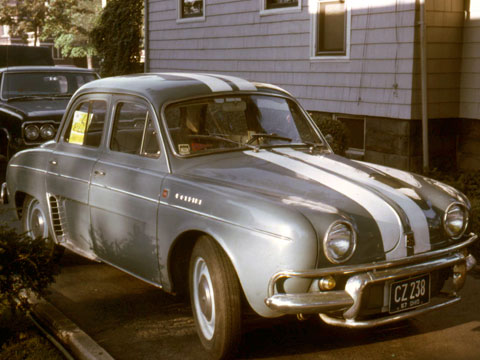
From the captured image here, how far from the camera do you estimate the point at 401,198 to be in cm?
424

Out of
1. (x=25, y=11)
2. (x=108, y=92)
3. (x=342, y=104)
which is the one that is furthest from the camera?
(x=25, y=11)

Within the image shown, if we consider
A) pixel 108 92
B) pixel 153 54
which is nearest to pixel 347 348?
pixel 108 92

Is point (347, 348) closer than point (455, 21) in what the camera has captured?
Yes

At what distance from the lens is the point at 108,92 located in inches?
216

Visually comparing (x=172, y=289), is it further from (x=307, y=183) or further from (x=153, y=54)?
(x=153, y=54)

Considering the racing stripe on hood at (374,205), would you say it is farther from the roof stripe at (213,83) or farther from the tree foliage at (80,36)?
the tree foliage at (80,36)

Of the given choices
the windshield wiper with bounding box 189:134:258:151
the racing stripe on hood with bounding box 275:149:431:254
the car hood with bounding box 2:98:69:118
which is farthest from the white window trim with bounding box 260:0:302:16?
the racing stripe on hood with bounding box 275:149:431:254

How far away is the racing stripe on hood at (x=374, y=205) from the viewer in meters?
3.98

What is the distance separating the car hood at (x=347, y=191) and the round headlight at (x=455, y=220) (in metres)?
0.04

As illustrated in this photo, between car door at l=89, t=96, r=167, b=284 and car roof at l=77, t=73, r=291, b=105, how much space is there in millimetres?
95

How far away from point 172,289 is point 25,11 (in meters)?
35.5

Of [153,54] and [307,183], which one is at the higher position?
[153,54]

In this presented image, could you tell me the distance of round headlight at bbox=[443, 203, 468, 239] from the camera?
4.32 m

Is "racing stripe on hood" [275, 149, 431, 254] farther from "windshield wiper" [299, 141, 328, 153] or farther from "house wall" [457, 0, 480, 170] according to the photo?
"house wall" [457, 0, 480, 170]
